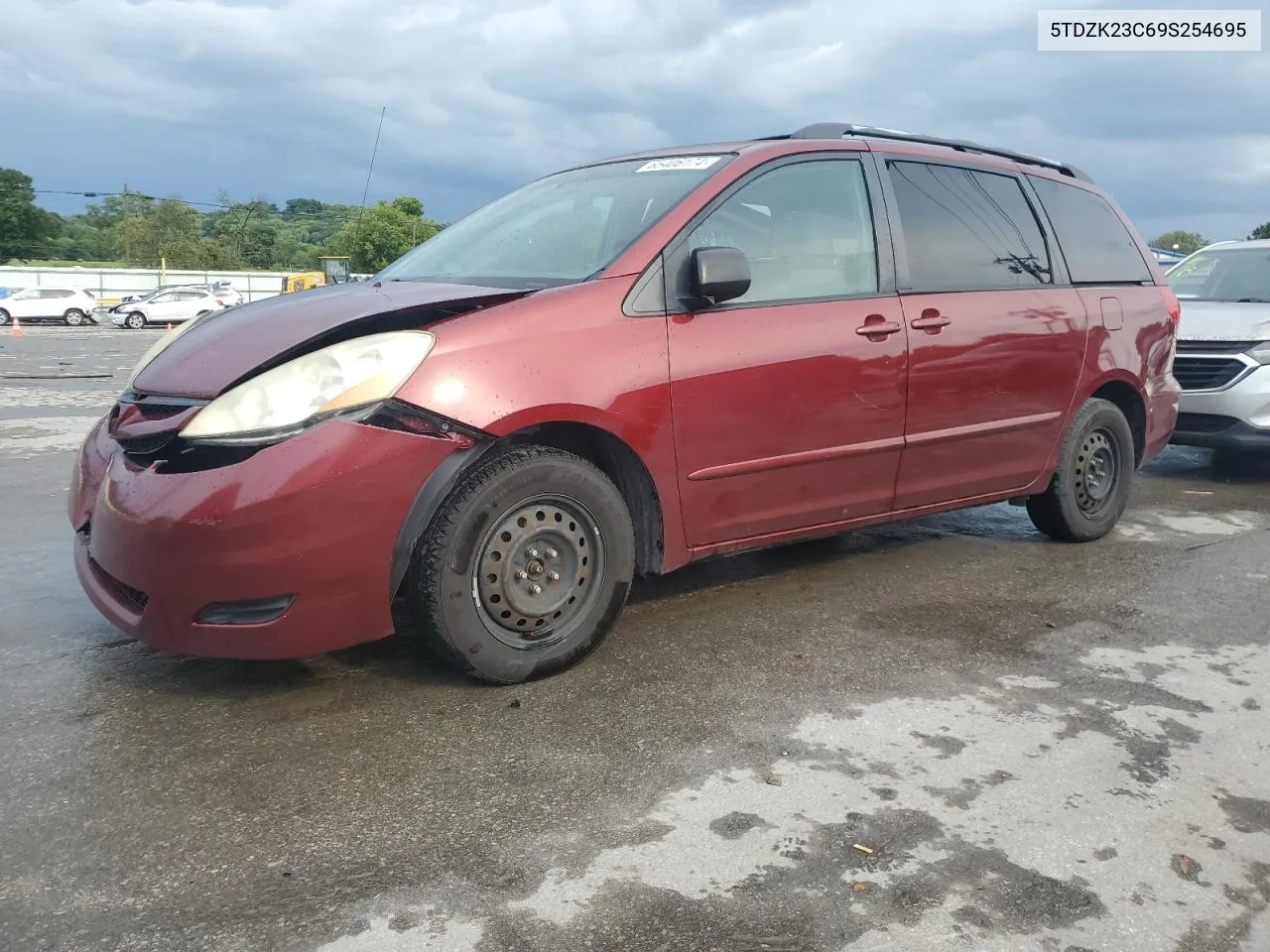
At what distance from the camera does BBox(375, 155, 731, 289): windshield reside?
369cm

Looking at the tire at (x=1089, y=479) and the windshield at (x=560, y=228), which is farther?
the tire at (x=1089, y=479)

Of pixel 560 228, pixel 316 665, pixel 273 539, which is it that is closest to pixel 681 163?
pixel 560 228

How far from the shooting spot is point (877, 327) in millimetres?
4039

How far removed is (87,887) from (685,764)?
140 cm

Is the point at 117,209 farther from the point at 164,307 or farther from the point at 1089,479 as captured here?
the point at 1089,479

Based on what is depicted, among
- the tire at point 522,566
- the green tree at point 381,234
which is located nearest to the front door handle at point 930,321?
the tire at point 522,566

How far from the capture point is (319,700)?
3.19 meters

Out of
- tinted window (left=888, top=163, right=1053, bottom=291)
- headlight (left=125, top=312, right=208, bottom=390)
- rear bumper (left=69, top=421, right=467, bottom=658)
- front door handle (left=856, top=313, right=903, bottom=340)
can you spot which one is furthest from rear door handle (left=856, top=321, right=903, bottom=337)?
headlight (left=125, top=312, right=208, bottom=390)

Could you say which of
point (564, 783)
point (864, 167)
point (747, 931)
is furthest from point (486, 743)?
point (864, 167)

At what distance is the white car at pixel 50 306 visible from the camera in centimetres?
3506

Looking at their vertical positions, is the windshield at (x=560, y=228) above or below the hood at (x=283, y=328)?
above

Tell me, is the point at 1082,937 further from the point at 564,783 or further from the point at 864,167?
the point at 864,167

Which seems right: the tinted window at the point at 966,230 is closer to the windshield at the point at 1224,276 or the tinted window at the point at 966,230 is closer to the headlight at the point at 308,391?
the headlight at the point at 308,391

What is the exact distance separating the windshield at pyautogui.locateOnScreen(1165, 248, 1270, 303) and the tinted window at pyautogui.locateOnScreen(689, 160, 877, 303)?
15.4 feet
